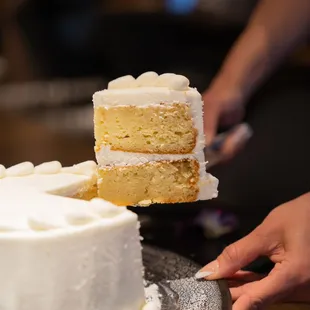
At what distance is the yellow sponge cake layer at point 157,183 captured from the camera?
149cm

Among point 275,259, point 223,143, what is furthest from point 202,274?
point 223,143

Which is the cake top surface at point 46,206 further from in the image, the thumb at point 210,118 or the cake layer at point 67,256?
the thumb at point 210,118

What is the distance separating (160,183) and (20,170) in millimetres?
342

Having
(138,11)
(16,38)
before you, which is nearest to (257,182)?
(138,11)

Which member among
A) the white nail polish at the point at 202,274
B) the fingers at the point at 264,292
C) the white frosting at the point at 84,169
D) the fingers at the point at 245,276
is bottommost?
the fingers at the point at 264,292

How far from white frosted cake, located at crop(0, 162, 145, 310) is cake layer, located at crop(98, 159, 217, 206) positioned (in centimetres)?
15

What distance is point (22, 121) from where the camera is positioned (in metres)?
4.50

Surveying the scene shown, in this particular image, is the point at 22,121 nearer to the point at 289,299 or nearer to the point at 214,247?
the point at 214,247

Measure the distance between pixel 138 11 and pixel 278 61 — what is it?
5.48 feet

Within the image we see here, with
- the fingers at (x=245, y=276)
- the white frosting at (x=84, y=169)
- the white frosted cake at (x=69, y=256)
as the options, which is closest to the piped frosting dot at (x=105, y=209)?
the white frosted cake at (x=69, y=256)

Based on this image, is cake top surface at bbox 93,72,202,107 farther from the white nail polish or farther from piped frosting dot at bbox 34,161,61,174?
the white nail polish

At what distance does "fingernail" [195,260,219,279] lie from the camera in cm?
156

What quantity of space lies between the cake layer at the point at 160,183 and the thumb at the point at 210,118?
48cm

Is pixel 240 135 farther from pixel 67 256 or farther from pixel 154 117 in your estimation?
pixel 67 256
